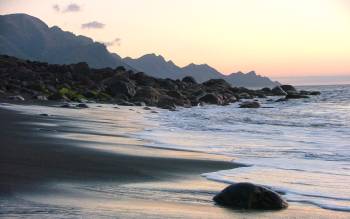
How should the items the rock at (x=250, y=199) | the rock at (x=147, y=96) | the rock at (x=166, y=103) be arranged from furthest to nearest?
the rock at (x=147, y=96) → the rock at (x=166, y=103) → the rock at (x=250, y=199)

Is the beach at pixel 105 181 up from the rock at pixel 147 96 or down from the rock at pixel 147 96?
down

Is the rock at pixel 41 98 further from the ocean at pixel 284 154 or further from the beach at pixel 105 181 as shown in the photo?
the beach at pixel 105 181

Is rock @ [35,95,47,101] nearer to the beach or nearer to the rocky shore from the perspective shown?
the rocky shore

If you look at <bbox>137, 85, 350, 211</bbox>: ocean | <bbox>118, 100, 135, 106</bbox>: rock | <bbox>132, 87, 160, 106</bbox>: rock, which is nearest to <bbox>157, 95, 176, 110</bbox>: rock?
<bbox>132, 87, 160, 106</bbox>: rock

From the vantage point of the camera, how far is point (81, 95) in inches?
1483

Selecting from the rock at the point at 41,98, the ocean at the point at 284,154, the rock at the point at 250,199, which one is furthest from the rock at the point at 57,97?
the rock at the point at 250,199

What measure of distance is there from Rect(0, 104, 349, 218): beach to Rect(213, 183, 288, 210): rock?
153mm

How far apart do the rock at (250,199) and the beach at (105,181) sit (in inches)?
6.0

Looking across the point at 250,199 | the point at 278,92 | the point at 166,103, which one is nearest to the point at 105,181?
the point at 250,199

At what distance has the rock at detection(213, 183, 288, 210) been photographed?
22.6 feet

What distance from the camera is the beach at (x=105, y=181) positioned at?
627cm

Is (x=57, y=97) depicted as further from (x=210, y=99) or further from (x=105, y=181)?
(x=105, y=181)

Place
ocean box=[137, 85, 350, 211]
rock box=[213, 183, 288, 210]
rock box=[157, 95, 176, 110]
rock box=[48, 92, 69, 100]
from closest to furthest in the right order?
rock box=[213, 183, 288, 210] → ocean box=[137, 85, 350, 211] → rock box=[48, 92, 69, 100] → rock box=[157, 95, 176, 110]

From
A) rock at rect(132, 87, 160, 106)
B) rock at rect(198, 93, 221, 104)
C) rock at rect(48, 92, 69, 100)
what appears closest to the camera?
rock at rect(48, 92, 69, 100)
